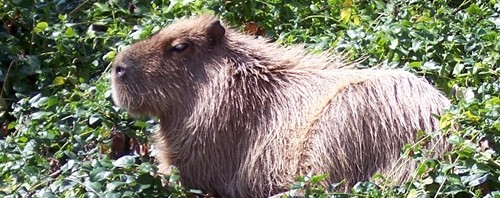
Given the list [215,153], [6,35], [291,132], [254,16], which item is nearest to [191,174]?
[215,153]

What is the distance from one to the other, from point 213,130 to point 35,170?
87 centimetres

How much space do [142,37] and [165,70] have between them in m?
0.76

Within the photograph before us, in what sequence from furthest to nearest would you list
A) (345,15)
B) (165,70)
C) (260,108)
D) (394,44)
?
(345,15) → (394,44) → (165,70) → (260,108)

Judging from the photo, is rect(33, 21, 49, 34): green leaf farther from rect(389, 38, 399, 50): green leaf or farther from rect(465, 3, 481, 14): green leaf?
rect(465, 3, 481, 14): green leaf

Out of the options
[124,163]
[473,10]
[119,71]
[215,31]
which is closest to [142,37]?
[119,71]

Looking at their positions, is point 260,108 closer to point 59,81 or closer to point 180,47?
point 180,47

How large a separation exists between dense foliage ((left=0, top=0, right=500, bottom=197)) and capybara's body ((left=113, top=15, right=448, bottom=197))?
8.1 inches

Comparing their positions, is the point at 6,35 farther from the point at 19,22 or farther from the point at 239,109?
the point at 239,109

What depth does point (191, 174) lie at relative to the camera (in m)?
5.84

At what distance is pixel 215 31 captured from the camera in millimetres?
5945

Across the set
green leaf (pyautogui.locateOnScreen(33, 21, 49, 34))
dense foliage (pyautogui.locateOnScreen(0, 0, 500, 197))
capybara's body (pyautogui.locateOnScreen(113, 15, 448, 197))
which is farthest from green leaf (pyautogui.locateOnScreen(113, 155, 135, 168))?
green leaf (pyautogui.locateOnScreen(33, 21, 49, 34))

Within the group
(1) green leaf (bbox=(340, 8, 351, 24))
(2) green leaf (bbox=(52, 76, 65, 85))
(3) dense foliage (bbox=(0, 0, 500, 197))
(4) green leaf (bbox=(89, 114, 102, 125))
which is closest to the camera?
(3) dense foliage (bbox=(0, 0, 500, 197))

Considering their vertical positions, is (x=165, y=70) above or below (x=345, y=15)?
below

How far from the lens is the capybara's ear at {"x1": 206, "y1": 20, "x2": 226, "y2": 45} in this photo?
5.93 m
